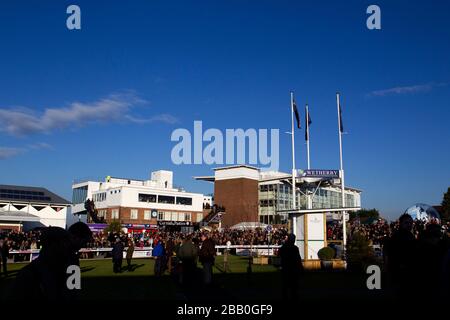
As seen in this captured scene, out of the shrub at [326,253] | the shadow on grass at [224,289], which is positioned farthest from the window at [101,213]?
the shrub at [326,253]

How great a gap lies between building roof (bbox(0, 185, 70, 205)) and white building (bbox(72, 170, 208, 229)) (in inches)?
508

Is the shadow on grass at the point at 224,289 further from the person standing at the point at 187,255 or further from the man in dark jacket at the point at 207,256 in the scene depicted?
the person standing at the point at 187,255

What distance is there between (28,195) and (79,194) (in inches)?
1241


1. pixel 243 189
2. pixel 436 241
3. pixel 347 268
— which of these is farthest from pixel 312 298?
pixel 243 189

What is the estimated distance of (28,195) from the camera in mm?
70312

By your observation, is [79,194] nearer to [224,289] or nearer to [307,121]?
[307,121]

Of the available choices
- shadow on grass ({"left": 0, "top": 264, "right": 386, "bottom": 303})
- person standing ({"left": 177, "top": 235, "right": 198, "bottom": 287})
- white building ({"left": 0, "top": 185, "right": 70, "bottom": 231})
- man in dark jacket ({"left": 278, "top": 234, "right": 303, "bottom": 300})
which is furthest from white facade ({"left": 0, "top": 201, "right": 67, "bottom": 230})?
man in dark jacket ({"left": 278, "top": 234, "right": 303, "bottom": 300})

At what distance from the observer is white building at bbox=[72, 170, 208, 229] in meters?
82.8

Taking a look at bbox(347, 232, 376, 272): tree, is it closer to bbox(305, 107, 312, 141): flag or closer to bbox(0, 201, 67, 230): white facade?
bbox(305, 107, 312, 141): flag

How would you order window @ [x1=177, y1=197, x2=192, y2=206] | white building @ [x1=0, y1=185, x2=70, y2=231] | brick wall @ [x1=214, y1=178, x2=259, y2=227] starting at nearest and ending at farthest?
white building @ [x1=0, y1=185, x2=70, y2=231] → brick wall @ [x1=214, y1=178, x2=259, y2=227] → window @ [x1=177, y1=197, x2=192, y2=206]

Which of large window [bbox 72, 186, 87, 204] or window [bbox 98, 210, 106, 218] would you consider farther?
large window [bbox 72, 186, 87, 204]

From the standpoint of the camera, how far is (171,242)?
21.8m

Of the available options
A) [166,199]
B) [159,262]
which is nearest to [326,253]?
[159,262]
